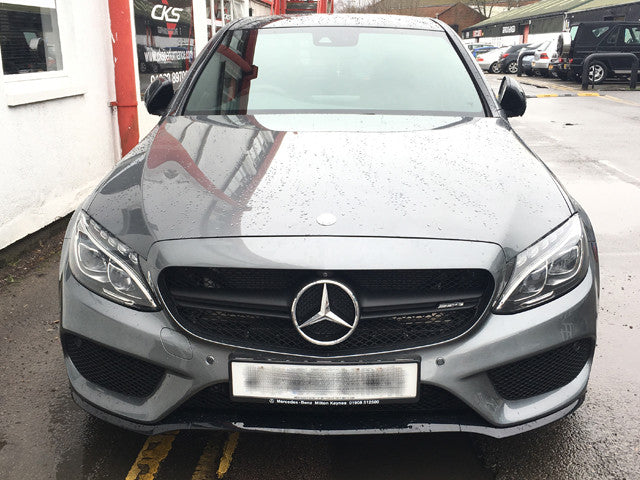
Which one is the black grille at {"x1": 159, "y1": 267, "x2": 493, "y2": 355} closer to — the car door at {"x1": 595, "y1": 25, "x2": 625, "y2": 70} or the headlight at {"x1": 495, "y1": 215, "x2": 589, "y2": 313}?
the headlight at {"x1": 495, "y1": 215, "x2": 589, "y2": 313}

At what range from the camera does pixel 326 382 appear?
2.04 m

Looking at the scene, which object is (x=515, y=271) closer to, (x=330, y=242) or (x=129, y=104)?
(x=330, y=242)

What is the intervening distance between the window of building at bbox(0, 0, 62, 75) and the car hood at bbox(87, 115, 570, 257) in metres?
2.48

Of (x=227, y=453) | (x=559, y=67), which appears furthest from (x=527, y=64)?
(x=227, y=453)

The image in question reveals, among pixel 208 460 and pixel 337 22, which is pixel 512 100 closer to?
pixel 337 22

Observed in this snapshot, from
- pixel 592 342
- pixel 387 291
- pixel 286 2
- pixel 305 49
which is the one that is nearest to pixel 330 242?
pixel 387 291

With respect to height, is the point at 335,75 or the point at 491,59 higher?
the point at 335,75

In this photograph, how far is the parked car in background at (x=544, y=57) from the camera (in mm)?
26837

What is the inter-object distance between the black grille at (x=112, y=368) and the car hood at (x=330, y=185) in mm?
348

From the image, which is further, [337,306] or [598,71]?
[598,71]

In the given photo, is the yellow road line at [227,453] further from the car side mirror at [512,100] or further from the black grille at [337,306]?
the car side mirror at [512,100]

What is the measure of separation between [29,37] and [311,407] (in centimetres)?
439

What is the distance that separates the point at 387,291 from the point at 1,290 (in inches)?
118


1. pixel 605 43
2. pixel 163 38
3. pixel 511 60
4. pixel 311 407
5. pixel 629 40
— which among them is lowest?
pixel 511 60
